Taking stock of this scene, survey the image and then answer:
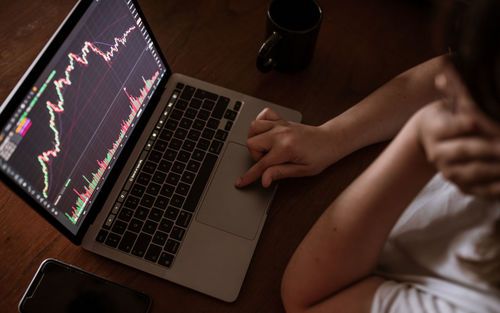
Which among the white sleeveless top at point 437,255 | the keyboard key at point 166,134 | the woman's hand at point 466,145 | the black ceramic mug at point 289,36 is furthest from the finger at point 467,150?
the keyboard key at point 166,134

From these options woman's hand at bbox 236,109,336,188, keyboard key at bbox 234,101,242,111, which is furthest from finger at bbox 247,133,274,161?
keyboard key at bbox 234,101,242,111

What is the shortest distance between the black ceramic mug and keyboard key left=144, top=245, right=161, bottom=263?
418mm

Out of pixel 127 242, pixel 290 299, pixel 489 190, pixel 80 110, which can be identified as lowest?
pixel 290 299

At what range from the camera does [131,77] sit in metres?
0.67

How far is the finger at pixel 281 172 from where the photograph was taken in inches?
26.7

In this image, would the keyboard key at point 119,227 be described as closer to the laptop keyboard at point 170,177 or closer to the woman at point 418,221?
the laptop keyboard at point 170,177

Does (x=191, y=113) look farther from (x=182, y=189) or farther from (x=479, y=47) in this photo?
(x=479, y=47)

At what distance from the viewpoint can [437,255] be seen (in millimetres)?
552

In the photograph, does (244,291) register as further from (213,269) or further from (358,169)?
(358,169)

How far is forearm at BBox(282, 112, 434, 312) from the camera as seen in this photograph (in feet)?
1.75

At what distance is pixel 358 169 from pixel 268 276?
0.28 meters

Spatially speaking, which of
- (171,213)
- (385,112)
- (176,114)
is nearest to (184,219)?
(171,213)

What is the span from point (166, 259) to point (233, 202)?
16 centimetres

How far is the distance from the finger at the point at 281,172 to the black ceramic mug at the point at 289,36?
23cm
